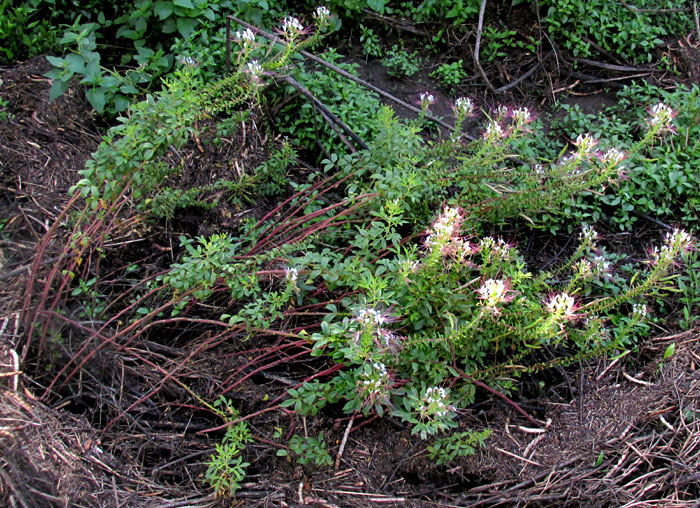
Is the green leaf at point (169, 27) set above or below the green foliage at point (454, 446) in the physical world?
above

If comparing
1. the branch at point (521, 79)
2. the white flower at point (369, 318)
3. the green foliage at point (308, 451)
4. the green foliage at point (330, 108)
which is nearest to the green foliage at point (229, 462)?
the green foliage at point (308, 451)

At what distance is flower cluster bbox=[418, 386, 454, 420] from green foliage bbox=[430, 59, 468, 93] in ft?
9.33

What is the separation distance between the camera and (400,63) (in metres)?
4.86

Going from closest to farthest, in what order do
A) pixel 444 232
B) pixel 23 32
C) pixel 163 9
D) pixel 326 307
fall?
pixel 444 232
pixel 326 307
pixel 163 9
pixel 23 32

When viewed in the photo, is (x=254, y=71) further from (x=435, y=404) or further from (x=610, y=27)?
(x=610, y=27)

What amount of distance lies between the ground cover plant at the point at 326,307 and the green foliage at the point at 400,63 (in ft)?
2.92

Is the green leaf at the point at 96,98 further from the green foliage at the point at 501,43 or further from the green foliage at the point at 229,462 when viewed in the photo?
the green foliage at the point at 501,43

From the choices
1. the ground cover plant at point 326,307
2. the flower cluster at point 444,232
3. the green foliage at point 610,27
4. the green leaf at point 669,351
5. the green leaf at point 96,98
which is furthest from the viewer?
the green foliage at point 610,27

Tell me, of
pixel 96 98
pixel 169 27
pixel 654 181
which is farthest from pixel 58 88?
pixel 654 181

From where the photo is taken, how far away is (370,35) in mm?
4934

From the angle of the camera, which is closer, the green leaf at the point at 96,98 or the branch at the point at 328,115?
the branch at the point at 328,115

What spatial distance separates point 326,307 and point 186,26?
236cm

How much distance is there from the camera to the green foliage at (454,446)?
107 inches

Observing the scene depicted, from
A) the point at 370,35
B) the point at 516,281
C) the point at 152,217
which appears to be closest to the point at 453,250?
the point at 516,281
